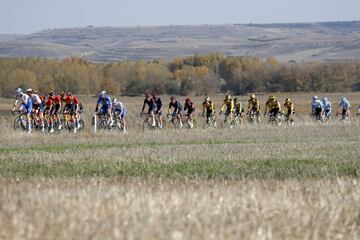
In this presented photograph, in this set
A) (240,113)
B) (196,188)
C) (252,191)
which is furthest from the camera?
(240,113)

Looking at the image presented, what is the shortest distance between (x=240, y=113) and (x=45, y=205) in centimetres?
3157

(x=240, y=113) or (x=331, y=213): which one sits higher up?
(x=331, y=213)

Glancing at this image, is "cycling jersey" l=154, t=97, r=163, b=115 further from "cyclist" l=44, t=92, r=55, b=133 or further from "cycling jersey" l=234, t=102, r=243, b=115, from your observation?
"cyclist" l=44, t=92, r=55, b=133

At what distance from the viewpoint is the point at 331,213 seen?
9.24 metres

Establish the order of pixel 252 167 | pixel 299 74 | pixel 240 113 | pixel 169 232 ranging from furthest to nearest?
pixel 299 74 → pixel 240 113 → pixel 252 167 → pixel 169 232

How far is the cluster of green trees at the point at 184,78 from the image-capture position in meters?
105

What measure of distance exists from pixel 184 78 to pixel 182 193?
317 feet

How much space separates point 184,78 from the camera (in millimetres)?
107312

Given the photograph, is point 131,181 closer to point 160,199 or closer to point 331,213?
point 160,199

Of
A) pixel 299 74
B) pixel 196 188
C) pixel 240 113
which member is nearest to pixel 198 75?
pixel 299 74

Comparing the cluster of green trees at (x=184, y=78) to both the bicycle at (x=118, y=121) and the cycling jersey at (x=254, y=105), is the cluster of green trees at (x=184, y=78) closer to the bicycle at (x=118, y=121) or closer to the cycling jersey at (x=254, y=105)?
the cycling jersey at (x=254, y=105)

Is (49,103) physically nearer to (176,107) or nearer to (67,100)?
(67,100)

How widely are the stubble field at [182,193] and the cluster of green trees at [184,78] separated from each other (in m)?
83.2

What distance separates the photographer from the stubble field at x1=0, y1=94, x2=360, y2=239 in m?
7.99
